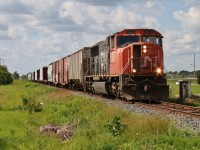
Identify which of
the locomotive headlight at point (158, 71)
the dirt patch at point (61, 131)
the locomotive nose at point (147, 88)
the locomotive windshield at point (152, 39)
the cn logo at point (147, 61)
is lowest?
the dirt patch at point (61, 131)

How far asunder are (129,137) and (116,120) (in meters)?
1.07

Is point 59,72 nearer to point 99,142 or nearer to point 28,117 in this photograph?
point 28,117

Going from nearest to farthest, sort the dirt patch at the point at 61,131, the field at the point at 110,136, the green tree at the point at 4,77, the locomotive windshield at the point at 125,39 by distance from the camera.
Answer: the field at the point at 110,136 < the dirt patch at the point at 61,131 < the locomotive windshield at the point at 125,39 < the green tree at the point at 4,77

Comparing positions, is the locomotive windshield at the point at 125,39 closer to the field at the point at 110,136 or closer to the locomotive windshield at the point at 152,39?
the locomotive windshield at the point at 152,39

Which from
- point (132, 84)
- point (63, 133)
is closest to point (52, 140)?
point (63, 133)

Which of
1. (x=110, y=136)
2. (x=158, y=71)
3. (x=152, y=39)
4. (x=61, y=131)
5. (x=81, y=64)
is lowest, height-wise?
(x=61, y=131)

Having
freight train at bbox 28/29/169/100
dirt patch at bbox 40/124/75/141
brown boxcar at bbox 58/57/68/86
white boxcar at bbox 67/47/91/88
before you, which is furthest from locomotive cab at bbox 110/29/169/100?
brown boxcar at bbox 58/57/68/86

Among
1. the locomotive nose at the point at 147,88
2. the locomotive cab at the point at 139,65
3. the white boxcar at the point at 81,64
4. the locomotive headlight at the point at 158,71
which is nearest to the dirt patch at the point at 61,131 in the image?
the locomotive cab at the point at 139,65

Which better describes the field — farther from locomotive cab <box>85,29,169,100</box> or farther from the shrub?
locomotive cab <box>85,29,169,100</box>

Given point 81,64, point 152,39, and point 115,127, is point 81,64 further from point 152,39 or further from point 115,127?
point 115,127

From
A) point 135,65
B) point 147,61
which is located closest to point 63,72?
point 135,65

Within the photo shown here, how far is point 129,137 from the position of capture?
34.3ft

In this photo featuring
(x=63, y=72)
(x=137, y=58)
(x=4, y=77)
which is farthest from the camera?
(x=4, y=77)

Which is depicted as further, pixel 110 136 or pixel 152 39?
pixel 152 39
